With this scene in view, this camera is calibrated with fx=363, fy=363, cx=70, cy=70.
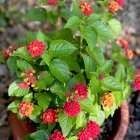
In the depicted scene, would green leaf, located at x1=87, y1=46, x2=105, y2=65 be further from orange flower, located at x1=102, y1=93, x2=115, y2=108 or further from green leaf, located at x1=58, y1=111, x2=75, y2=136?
green leaf, located at x1=58, y1=111, x2=75, y2=136

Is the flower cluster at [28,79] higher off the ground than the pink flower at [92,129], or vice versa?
the flower cluster at [28,79]

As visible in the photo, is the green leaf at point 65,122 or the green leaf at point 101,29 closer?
the green leaf at point 65,122

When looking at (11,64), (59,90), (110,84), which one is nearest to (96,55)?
(110,84)

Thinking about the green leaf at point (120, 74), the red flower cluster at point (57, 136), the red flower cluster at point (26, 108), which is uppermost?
the green leaf at point (120, 74)

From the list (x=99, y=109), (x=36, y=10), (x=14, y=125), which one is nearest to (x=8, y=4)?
(x=36, y=10)

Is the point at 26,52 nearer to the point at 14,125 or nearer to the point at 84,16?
the point at 84,16

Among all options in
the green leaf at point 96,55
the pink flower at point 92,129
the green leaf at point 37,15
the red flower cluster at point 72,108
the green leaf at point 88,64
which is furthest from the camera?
the green leaf at point 37,15

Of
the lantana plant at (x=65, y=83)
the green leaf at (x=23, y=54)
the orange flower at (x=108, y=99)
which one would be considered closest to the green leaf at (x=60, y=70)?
the lantana plant at (x=65, y=83)

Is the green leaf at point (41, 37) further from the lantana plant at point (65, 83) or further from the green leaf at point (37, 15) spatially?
the green leaf at point (37, 15)
